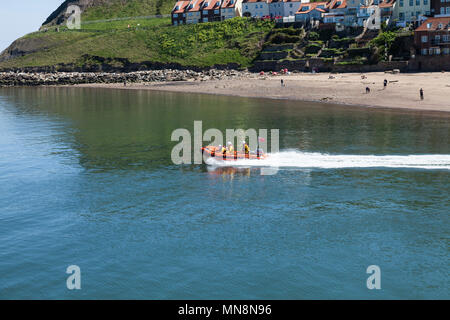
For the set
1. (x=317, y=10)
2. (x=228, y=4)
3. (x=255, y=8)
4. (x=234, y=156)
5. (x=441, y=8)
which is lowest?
(x=234, y=156)

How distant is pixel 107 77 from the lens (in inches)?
5625

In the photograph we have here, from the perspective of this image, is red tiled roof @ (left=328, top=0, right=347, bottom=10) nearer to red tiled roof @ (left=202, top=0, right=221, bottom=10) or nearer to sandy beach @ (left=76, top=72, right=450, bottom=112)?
sandy beach @ (left=76, top=72, right=450, bottom=112)

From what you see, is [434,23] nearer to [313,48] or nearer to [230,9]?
[313,48]

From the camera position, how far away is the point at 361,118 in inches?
2817

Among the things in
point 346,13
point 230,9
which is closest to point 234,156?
point 346,13

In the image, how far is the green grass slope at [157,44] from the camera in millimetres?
141625

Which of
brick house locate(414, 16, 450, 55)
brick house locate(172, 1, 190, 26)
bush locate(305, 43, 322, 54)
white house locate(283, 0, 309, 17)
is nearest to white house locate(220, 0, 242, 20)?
brick house locate(172, 1, 190, 26)

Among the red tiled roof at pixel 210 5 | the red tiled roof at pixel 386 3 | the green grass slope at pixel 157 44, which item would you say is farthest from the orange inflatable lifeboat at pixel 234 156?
the red tiled roof at pixel 210 5

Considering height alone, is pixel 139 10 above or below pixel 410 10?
above

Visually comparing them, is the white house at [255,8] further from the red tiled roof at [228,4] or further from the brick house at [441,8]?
the brick house at [441,8]

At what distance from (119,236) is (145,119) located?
47346 mm

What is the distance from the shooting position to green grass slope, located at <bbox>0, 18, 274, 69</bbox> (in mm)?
141625

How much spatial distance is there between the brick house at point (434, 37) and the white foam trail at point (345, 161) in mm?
60443

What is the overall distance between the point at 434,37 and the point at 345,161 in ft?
222
